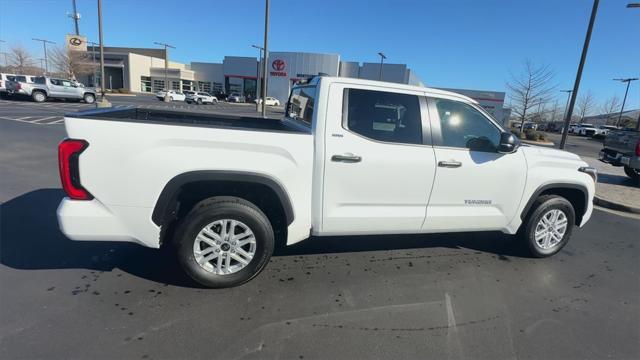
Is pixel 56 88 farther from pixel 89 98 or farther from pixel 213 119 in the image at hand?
pixel 213 119

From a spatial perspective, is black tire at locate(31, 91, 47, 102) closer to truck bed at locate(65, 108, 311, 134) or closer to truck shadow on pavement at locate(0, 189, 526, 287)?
truck shadow on pavement at locate(0, 189, 526, 287)

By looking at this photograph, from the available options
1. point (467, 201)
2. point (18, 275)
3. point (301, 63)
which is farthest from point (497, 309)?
point (301, 63)

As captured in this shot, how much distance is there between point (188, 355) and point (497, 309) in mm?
2597

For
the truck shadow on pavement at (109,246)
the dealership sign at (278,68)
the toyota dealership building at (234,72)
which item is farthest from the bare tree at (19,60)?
the truck shadow on pavement at (109,246)

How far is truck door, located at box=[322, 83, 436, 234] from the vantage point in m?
3.33

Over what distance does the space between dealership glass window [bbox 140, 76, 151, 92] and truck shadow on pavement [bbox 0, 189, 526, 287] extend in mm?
72156

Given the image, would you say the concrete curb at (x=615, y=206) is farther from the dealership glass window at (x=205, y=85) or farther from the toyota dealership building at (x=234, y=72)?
the dealership glass window at (x=205, y=85)

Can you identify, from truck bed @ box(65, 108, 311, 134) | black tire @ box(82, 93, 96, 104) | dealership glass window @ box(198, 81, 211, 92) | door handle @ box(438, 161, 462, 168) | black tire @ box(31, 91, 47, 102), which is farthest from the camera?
dealership glass window @ box(198, 81, 211, 92)

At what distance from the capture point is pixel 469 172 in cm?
376

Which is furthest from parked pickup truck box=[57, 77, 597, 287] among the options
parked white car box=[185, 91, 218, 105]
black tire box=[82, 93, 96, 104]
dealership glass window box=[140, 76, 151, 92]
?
dealership glass window box=[140, 76, 151, 92]

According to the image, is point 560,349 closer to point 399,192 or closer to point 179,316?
point 399,192

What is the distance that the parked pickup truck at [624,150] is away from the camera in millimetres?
8758

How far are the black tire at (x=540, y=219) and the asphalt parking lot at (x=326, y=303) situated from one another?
0.15 metres

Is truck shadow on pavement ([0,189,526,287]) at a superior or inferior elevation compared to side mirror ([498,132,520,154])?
inferior
